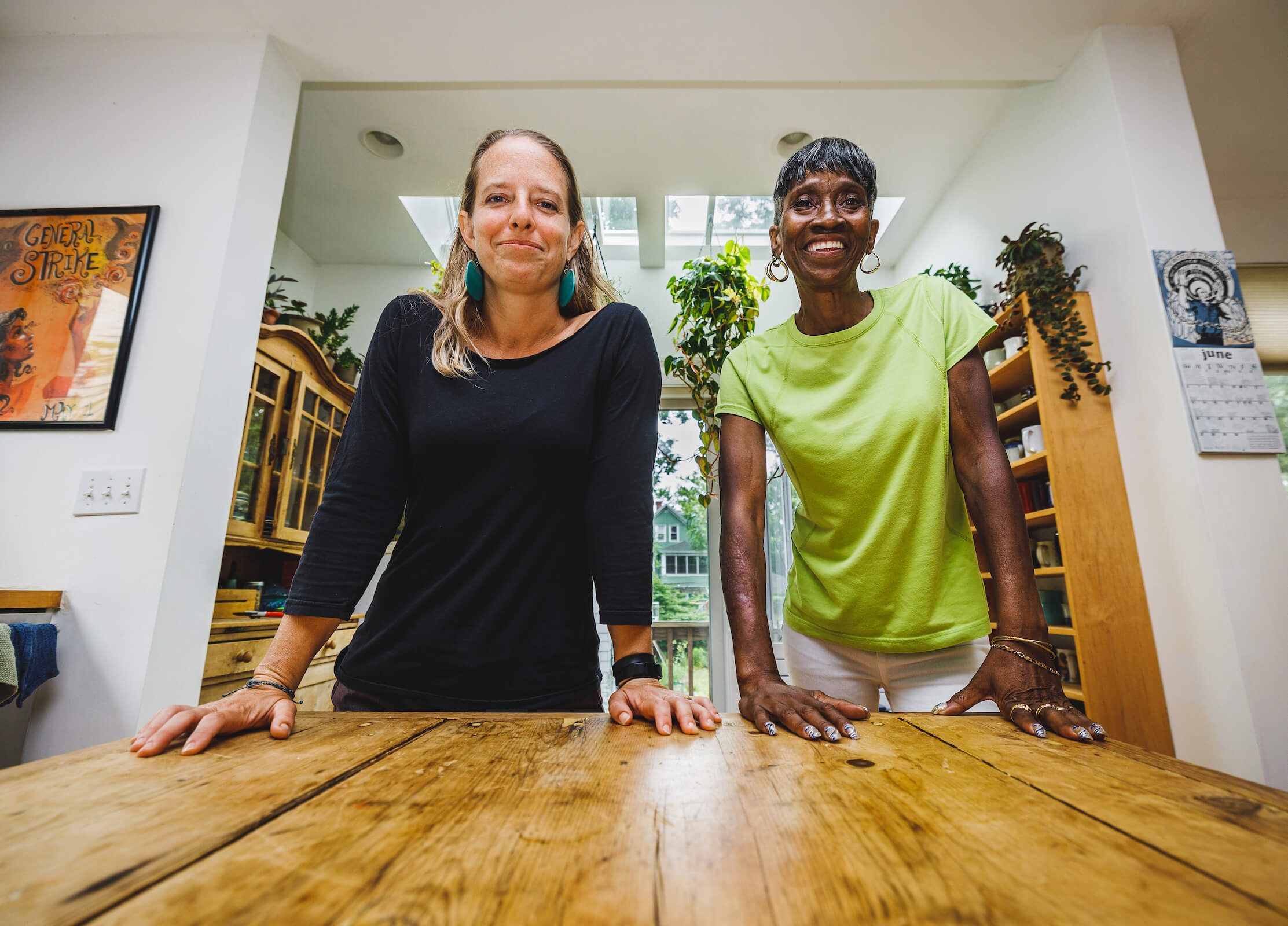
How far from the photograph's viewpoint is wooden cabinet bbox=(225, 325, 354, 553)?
2.51 metres

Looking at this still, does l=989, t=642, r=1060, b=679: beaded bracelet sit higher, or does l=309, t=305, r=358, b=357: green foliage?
l=309, t=305, r=358, b=357: green foliage

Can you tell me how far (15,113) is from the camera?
2053 millimetres

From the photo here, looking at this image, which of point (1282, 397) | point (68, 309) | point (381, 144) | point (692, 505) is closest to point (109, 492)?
point (68, 309)

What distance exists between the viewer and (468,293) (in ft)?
3.51

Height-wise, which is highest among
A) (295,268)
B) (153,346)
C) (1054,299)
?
(295,268)

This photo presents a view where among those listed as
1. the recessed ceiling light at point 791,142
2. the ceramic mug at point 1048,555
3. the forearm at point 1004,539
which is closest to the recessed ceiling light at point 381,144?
the recessed ceiling light at point 791,142

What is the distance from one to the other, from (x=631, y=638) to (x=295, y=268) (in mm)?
3765

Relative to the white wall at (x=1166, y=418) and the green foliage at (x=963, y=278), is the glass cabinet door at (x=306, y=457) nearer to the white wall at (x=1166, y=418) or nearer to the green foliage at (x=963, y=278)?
the green foliage at (x=963, y=278)

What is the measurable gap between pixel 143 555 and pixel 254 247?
1.06 metres

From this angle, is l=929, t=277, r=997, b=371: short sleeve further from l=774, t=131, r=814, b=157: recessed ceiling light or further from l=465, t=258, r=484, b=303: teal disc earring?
l=774, t=131, r=814, b=157: recessed ceiling light

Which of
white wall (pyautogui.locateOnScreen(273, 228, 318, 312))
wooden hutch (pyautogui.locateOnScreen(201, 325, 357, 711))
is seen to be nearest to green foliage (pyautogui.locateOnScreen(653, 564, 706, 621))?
wooden hutch (pyautogui.locateOnScreen(201, 325, 357, 711))

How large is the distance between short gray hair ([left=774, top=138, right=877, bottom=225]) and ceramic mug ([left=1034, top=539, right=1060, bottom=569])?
1.73 metres

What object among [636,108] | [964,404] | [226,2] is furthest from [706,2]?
[964,404]

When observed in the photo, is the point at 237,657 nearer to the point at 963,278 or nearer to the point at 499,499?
the point at 499,499
